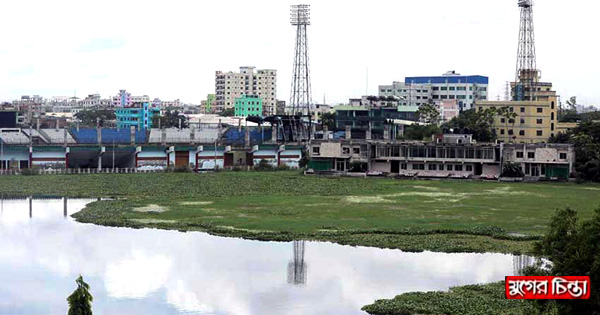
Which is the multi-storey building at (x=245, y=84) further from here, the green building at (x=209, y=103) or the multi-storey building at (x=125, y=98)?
the multi-storey building at (x=125, y=98)

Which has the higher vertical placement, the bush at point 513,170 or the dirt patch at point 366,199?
the bush at point 513,170

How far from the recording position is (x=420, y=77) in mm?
120625

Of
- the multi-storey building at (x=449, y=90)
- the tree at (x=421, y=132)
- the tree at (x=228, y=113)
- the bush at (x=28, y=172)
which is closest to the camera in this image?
the bush at (x=28, y=172)

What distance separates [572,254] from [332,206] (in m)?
29.1

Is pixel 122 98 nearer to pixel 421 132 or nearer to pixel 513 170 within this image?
pixel 421 132

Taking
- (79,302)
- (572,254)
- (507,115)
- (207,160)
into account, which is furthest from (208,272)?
(507,115)

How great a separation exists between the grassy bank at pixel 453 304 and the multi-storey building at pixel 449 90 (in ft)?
291

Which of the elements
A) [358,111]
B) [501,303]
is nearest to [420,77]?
[358,111]

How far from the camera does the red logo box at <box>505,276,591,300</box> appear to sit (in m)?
18.8

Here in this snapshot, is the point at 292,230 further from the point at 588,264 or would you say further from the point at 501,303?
the point at 588,264

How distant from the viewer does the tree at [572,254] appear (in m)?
19.3

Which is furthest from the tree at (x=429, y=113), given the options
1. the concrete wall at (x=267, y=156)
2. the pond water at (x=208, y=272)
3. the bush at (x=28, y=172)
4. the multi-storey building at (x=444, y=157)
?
the pond water at (x=208, y=272)

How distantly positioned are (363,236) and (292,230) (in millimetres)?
3476

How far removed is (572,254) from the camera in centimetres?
2039
